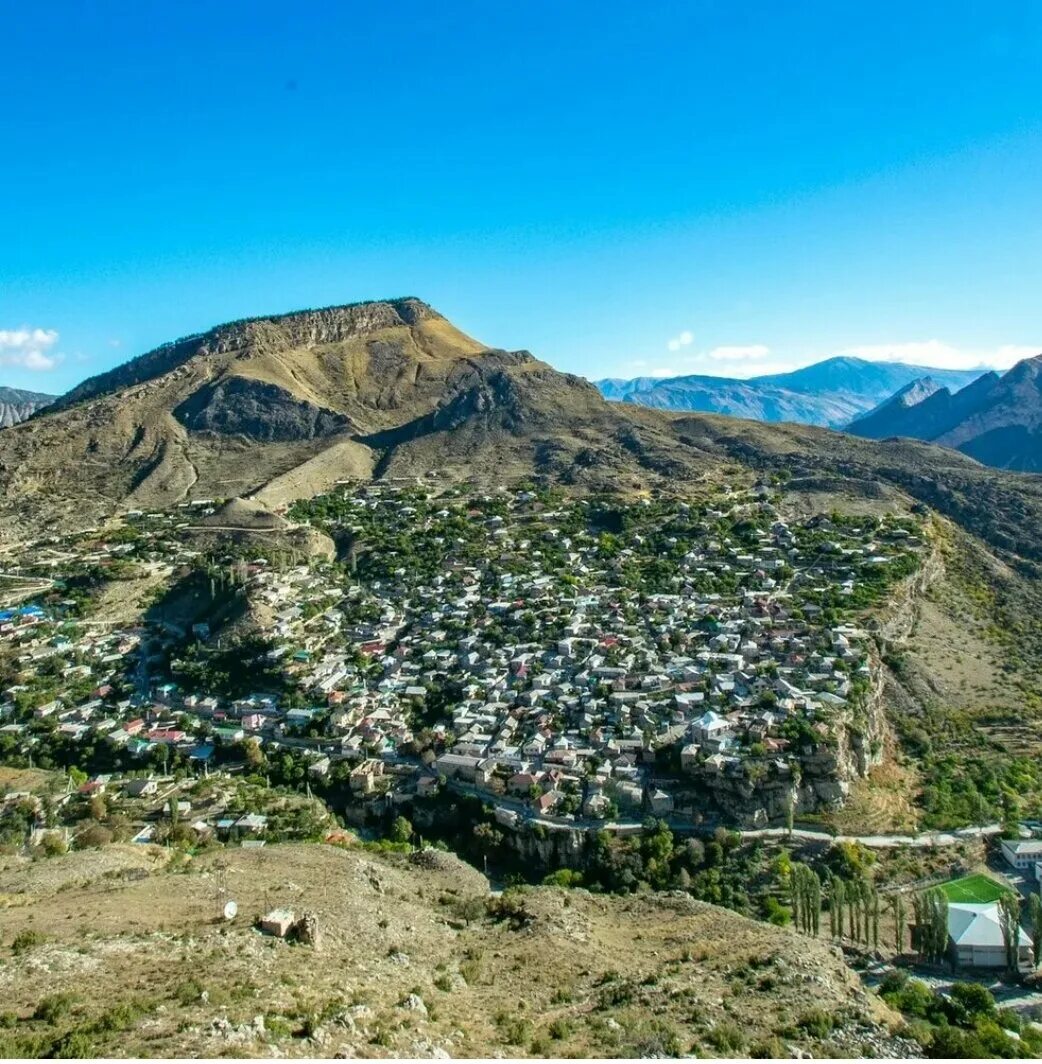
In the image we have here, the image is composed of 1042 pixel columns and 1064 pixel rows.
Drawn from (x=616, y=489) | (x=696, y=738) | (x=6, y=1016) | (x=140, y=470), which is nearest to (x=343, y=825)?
(x=696, y=738)

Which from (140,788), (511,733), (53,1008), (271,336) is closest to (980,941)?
(511,733)

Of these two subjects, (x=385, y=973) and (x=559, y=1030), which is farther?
(x=385, y=973)

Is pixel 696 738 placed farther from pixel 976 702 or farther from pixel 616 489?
pixel 616 489

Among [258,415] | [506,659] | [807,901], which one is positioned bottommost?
[807,901]

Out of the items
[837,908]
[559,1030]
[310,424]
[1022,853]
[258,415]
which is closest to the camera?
[559,1030]

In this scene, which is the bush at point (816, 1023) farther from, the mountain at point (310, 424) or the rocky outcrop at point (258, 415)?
the rocky outcrop at point (258, 415)

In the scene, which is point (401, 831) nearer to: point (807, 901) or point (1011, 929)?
point (807, 901)
